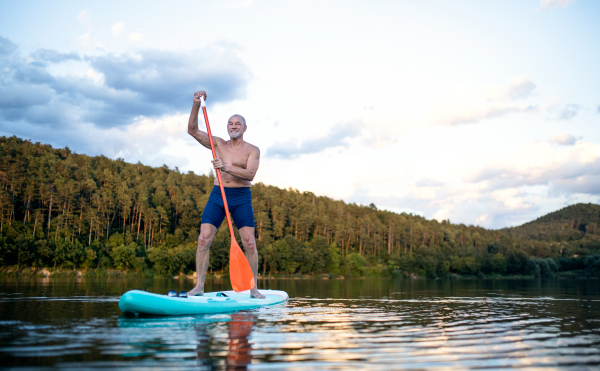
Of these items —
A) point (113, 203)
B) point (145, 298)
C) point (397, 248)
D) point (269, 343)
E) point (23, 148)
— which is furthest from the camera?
point (397, 248)

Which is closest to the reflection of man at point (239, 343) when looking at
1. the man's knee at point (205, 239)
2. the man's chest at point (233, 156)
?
the man's knee at point (205, 239)

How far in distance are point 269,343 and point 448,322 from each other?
3.30 m

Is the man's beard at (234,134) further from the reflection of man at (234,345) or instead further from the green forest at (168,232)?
the green forest at (168,232)

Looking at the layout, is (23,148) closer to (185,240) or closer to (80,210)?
(80,210)

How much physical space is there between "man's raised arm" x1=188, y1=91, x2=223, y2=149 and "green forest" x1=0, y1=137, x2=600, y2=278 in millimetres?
55831

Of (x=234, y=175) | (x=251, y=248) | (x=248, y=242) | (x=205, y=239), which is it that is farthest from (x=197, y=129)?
(x=251, y=248)

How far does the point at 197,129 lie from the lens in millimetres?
9406

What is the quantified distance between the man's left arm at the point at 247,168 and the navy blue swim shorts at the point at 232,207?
1.54ft

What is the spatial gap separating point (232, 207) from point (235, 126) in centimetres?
168

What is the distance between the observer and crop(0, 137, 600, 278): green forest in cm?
6756

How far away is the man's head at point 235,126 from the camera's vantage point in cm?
940

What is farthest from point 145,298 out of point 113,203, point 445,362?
point 113,203

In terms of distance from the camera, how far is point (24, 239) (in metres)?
56.9

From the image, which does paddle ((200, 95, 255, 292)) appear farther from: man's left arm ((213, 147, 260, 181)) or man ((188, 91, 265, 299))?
man's left arm ((213, 147, 260, 181))
